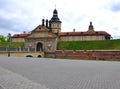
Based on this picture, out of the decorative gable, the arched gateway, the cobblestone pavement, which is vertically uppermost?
the decorative gable

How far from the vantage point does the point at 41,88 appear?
32.3 ft

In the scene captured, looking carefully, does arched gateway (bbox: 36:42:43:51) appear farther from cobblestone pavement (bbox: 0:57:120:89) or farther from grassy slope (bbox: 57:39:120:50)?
cobblestone pavement (bbox: 0:57:120:89)

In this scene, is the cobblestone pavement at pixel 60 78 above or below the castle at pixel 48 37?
below

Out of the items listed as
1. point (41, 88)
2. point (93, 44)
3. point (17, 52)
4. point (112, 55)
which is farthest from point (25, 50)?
point (41, 88)

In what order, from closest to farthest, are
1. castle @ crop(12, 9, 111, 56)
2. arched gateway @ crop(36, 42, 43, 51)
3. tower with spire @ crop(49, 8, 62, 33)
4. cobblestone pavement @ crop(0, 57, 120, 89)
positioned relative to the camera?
cobblestone pavement @ crop(0, 57, 120, 89)
castle @ crop(12, 9, 111, 56)
arched gateway @ crop(36, 42, 43, 51)
tower with spire @ crop(49, 8, 62, 33)

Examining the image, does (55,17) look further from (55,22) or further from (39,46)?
(39,46)

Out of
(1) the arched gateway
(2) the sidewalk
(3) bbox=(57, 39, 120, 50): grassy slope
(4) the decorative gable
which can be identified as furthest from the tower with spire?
(2) the sidewalk

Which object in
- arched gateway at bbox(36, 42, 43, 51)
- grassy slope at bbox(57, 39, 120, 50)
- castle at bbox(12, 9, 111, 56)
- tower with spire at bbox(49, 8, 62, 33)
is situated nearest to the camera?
grassy slope at bbox(57, 39, 120, 50)

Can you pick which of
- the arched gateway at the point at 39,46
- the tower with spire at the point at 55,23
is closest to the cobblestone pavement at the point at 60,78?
the arched gateway at the point at 39,46

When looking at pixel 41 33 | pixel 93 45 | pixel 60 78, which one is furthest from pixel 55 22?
pixel 60 78

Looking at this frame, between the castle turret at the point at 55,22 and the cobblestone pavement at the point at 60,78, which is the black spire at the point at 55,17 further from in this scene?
the cobblestone pavement at the point at 60,78

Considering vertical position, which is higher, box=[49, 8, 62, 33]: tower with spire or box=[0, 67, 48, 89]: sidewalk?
box=[49, 8, 62, 33]: tower with spire

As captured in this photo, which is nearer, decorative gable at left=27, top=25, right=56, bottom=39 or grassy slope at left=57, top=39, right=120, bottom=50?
grassy slope at left=57, top=39, right=120, bottom=50

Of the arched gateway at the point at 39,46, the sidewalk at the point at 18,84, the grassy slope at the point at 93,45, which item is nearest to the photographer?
the sidewalk at the point at 18,84
